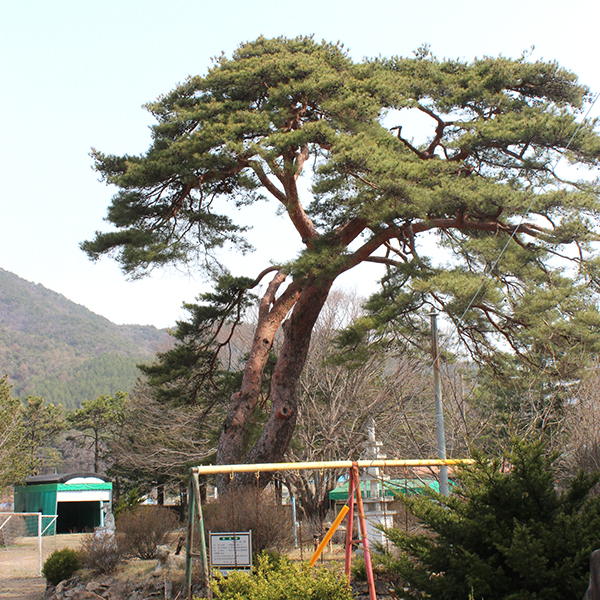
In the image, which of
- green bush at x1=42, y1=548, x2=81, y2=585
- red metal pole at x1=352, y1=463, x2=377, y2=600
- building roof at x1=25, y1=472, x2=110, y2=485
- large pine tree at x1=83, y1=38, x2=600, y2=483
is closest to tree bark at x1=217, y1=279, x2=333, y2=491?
Answer: large pine tree at x1=83, y1=38, x2=600, y2=483

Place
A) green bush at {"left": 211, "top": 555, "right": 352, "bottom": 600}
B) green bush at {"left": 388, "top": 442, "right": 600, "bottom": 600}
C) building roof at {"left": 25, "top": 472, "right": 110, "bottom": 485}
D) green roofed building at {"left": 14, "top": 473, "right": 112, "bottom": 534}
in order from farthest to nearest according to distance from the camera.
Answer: building roof at {"left": 25, "top": 472, "right": 110, "bottom": 485} → green roofed building at {"left": 14, "top": 473, "right": 112, "bottom": 534} → green bush at {"left": 211, "top": 555, "right": 352, "bottom": 600} → green bush at {"left": 388, "top": 442, "right": 600, "bottom": 600}

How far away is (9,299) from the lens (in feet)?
590

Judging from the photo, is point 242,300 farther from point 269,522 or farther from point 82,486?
point 82,486

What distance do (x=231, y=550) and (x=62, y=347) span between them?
146963 millimetres

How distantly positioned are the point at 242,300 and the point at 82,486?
20825mm

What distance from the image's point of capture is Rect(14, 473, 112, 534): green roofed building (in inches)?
1211

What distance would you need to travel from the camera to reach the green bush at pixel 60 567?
12664 millimetres

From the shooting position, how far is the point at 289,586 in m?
5.68

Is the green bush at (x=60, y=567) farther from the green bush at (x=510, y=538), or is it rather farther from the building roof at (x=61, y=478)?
the building roof at (x=61, y=478)

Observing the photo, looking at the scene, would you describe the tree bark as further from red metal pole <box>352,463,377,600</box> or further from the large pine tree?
red metal pole <box>352,463,377,600</box>

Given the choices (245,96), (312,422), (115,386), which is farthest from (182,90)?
(115,386)

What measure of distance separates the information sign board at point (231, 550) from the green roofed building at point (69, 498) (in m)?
24.3

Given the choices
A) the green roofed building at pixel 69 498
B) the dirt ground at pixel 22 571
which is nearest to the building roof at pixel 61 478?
the green roofed building at pixel 69 498

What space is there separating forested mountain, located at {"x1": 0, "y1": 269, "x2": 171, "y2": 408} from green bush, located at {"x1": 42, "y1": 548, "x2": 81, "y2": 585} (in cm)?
6488
